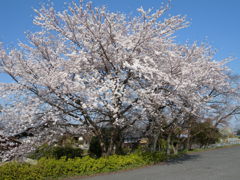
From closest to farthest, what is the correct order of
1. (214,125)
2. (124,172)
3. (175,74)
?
(124,172), (175,74), (214,125)

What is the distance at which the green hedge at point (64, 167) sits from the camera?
6887 millimetres

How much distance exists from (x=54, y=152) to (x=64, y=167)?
519cm

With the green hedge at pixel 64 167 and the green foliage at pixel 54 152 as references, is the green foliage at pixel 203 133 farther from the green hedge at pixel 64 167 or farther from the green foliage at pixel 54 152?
the green hedge at pixel 64 167

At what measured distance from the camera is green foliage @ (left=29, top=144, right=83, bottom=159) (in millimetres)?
10742

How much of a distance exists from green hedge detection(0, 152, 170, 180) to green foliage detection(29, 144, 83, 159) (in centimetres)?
249

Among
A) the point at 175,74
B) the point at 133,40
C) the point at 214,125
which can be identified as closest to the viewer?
the point at 133,40

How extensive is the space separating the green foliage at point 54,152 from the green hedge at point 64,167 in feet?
8.17

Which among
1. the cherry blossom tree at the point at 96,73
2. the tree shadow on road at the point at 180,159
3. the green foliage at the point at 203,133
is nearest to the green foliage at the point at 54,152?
the cherry blossom tree at the point at 96,73

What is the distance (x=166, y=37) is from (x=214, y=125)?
1457 centimetres

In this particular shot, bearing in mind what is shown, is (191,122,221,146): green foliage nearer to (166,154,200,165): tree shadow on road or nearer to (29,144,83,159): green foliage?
(166,154,200,165): tree shadow on road

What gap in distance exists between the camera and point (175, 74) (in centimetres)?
969

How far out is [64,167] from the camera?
7797mm

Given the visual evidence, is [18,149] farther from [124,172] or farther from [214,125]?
[214,125]

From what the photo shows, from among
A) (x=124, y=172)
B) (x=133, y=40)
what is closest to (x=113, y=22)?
(x=133, y=40)
